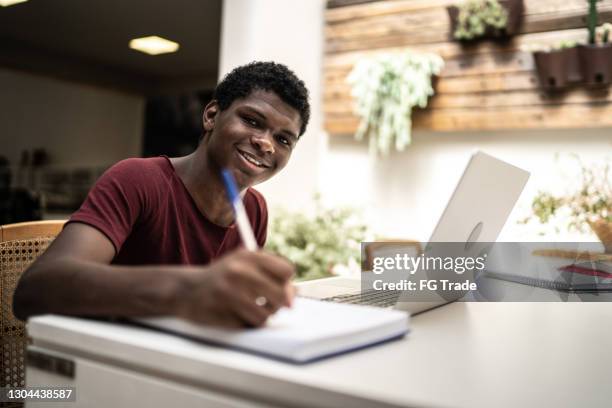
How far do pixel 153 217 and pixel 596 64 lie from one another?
2.29m

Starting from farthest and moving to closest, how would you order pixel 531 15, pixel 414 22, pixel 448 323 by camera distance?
pixel 414 22, pixel 531 15, pixel 448 323

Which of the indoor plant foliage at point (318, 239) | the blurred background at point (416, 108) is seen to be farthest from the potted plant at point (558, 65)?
the indoor plant foliage at point (318, 239)

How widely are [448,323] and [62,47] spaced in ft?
20.4

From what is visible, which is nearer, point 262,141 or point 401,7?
point 262,141

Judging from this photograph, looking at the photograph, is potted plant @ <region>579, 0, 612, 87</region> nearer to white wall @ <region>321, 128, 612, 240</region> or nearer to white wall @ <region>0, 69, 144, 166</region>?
white wall @ <region>321, 128, 612, 240</region>

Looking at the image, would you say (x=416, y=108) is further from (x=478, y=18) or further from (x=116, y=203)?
(x=116, y=203)

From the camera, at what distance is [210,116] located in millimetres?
1290

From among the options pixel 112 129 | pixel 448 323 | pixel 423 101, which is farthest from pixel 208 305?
pixel 112 129

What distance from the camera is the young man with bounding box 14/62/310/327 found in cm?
56

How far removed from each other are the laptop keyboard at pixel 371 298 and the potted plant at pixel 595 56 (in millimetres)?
1972

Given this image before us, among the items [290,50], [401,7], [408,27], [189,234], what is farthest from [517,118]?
[189,234]

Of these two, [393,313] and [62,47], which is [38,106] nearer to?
[62,47]

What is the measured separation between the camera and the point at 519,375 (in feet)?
1.92

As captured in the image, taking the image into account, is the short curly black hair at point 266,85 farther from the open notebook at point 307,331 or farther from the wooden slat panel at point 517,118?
the wooden slat panel at point 517,118
